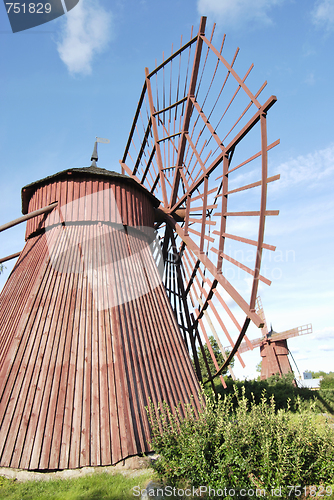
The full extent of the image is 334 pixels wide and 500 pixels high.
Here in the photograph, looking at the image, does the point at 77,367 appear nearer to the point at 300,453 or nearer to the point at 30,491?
the point at 30,491

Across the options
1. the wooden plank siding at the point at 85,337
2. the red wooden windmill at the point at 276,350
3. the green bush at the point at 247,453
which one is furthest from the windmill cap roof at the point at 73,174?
the red wooden windmill at the point at 276,350

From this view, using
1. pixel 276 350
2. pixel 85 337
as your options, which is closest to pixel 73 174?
pixel 85 337

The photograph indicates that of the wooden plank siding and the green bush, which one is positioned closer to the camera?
the green bush

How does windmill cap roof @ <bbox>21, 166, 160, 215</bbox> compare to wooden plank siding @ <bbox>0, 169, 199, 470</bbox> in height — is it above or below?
above

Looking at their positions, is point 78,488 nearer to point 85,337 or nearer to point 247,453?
point 85,337

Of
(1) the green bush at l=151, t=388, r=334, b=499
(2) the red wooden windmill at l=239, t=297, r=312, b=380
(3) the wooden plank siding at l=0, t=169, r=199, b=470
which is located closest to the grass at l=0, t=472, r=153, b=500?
(3) the wooden plank siding at l=0, t=169, r=199, b=470

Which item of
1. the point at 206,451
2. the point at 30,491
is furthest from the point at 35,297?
the point at 206,451

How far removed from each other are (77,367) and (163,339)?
2.27 meters

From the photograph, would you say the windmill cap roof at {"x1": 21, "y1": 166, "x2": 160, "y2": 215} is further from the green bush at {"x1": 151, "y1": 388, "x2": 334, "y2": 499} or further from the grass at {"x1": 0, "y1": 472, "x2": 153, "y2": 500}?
the grass at {"x1": 0, "y1": 472, "x2": 153, "y2": 500}

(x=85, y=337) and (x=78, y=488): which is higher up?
(x=85, y=337)

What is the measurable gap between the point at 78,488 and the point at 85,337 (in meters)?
2.57

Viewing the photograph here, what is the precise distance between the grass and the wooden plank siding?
0.26 m

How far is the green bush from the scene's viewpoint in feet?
14.1

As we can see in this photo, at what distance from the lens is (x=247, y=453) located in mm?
4555
